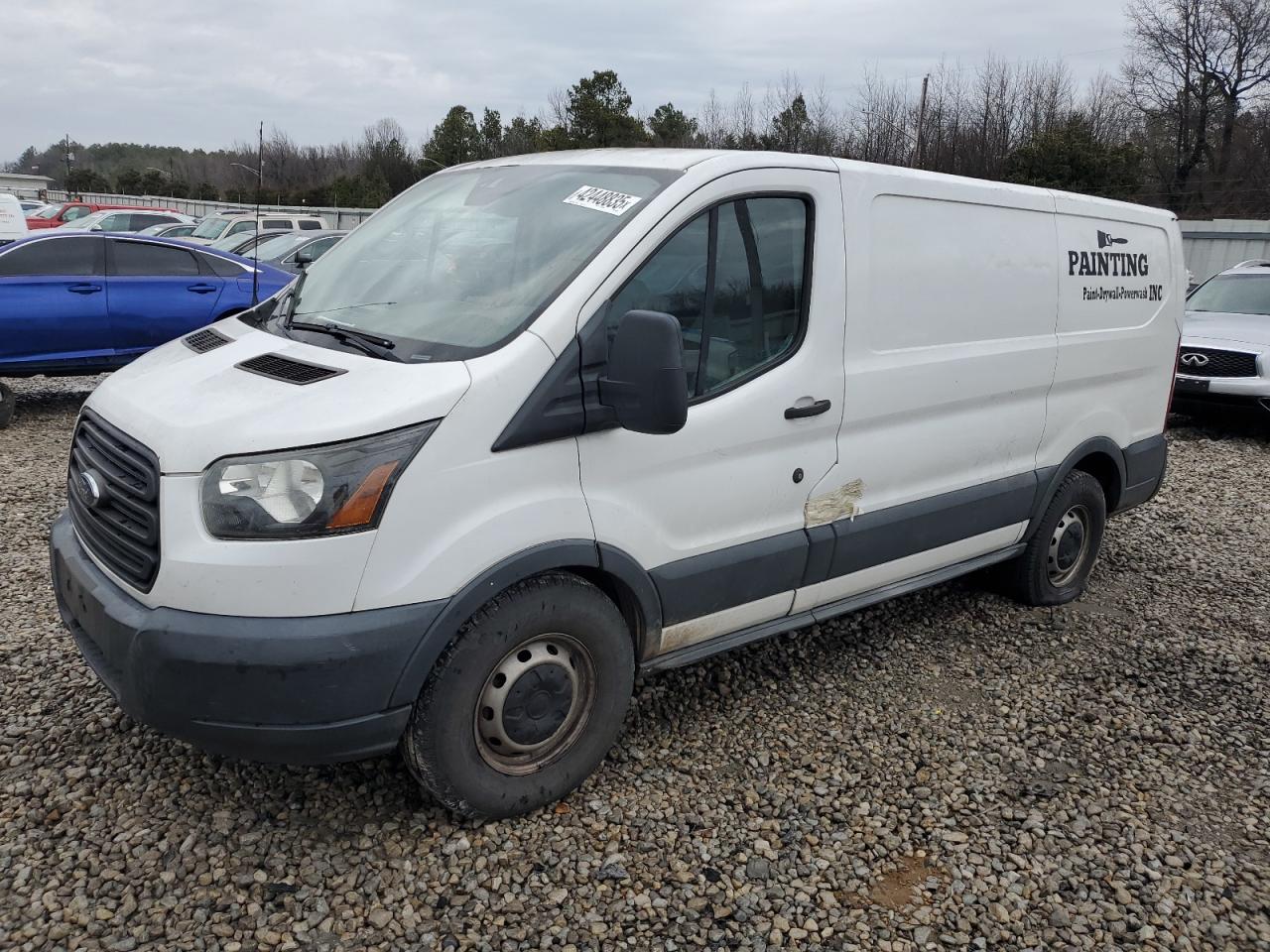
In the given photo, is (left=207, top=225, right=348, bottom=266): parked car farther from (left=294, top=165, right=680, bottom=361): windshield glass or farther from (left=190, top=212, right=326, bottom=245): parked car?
(left=294, top=165, right=680, bottom=361): windshield glass

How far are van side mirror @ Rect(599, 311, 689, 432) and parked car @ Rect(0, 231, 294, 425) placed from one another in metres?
6.54

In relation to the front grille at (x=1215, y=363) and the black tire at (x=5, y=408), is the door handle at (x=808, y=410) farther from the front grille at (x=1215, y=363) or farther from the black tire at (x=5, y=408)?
the black tire at (x=5, y=408)

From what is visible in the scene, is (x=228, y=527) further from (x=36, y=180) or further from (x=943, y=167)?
(x=36, y=180)

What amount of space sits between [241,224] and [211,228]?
1.60 meters

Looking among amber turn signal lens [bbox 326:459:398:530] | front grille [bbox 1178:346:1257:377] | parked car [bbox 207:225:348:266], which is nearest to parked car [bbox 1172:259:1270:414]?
front grille [bbox 1178:346:1257:377]

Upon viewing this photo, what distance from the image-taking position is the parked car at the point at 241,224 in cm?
2100

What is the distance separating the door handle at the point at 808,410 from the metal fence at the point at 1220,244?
18854 millimetres

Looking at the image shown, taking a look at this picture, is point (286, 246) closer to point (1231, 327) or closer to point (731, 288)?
point (1231, 327)

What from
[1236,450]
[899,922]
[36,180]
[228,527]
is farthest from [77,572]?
[36,180]

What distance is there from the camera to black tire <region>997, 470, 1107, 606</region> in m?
4.88

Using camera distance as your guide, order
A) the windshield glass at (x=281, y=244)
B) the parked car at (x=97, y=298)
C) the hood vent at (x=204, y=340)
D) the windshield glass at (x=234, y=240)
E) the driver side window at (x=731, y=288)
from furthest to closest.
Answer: the windshield glass at (x=234, y=240) → the windshield glass at (x=281, y=244) → the parked car at (x=97, y=298) → the hood vent at (x=204, y=340) → the driver side window at (x=731, y=288)

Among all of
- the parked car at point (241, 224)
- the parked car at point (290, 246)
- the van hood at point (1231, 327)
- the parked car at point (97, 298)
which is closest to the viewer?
the parked car at point (97, 298)

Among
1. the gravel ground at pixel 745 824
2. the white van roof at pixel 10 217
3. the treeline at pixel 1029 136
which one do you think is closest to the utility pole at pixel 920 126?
the treeline at pixel 1029 136

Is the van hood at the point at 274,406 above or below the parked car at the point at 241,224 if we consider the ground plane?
below
